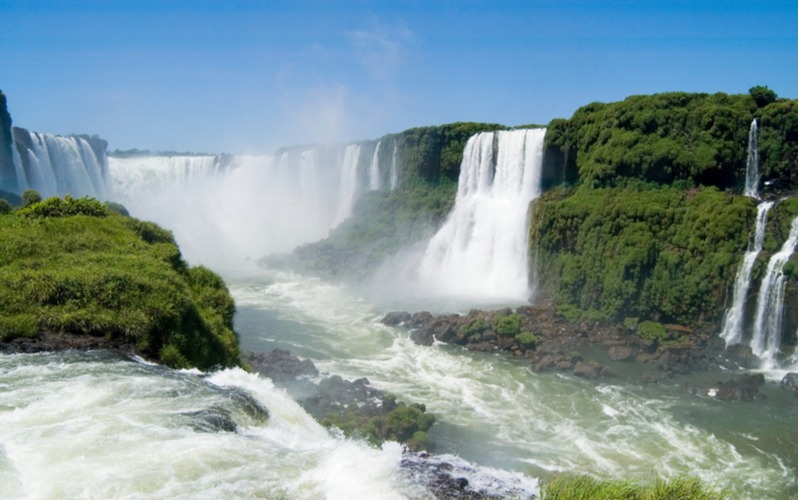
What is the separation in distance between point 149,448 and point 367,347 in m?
20.0

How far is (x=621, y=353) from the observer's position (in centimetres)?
2519

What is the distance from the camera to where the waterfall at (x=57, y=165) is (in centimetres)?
5028

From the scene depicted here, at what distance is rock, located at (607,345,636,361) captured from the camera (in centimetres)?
2492

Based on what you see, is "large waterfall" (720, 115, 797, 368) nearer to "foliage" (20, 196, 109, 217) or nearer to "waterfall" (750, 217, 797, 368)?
"waterfall" (750, 217, 797, 368)

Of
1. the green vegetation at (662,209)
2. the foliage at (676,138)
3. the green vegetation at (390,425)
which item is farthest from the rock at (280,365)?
the foliage at (676,138)

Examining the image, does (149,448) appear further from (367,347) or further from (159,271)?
(367,347)

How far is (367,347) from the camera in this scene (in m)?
26.6

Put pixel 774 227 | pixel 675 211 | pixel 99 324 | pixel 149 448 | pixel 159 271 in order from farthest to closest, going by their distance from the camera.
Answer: pixel 675 211, pixel 774 227, pixel 159 271, pixel 99 324, pixel 149 448

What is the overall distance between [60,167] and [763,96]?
175 ft

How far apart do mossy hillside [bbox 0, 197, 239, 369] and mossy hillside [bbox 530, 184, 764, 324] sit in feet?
67.5

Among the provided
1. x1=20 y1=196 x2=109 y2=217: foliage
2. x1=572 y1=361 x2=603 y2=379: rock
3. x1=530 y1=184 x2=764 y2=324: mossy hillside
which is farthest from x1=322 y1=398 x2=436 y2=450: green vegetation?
x1=530 y1=184 x2=764 y2=324: mossy hillside

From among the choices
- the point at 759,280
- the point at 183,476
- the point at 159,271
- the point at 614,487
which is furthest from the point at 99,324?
the point at 759,280

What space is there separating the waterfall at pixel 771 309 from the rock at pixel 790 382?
2072 mm

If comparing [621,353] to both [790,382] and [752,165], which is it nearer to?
[790,382]
